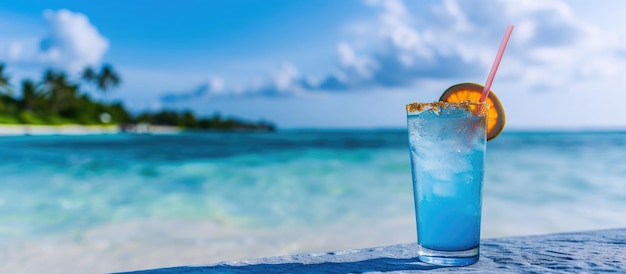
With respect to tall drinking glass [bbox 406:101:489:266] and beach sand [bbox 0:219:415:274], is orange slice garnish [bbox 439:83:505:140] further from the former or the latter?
beach sand [bbox 0:219:415:274]

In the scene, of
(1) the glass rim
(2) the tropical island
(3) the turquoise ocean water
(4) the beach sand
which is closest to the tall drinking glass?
(1) the glass rim

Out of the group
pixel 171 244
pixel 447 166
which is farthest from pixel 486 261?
pixel 171 244

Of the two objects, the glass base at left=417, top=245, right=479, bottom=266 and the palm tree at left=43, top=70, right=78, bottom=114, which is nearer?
the glass base at left=417, top=245, right=479, bottom=266

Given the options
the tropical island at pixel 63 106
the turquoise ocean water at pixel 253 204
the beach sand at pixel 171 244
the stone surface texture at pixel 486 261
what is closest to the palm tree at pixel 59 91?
the tropical island at pixel 63 106

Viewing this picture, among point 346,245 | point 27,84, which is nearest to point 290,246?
point 346,245

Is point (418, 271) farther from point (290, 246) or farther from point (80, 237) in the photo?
point (80, 237)

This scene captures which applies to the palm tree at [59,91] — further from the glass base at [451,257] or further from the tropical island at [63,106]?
the glass base at [451,257]

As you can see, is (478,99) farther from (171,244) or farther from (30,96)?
(30,96)
